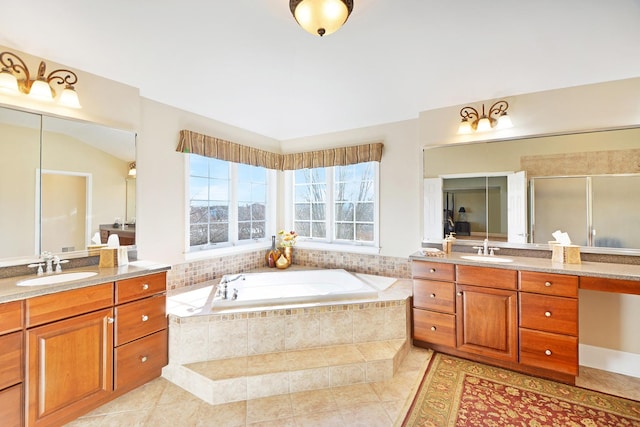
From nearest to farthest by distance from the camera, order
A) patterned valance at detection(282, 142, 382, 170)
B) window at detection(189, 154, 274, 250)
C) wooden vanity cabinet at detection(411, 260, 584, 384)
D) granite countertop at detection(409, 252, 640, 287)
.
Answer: granite countertop at detection(409, 252, 640, 287) < wooden vanity cabinet at detection(411, 260, 584, 384) < window at detection(189, 154, 274, 250) < patterned valance at detection(282, 142, 382, 170)

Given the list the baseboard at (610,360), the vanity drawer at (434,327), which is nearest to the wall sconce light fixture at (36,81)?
the vanity drawer at (434,327)

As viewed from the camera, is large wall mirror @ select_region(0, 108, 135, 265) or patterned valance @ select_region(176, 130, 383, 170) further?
patterned valance @ select_region(176, 130, 383, 170)

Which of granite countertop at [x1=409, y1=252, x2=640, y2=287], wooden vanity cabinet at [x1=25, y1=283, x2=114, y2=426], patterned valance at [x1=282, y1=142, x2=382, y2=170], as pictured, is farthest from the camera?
patterned valance at [x1=282, y1=142, x2=382, y2=170]

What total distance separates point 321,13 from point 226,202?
2.55m

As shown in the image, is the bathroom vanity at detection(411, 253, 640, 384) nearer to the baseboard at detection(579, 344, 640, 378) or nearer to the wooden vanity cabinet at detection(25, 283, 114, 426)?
the baseboard at detection(579, 344, 640, 378)

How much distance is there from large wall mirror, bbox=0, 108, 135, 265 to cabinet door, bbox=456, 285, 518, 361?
10.2 ft

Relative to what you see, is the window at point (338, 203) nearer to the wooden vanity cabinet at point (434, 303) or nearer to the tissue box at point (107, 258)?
the wooden vanity cabinet at point (434, 303)

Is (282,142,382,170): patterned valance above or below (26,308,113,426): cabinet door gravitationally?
above

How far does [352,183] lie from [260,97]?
5.20 feet

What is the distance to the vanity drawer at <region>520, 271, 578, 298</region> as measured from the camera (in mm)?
2068

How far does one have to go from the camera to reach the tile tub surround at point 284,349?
2008 mm

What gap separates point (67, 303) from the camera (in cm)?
171

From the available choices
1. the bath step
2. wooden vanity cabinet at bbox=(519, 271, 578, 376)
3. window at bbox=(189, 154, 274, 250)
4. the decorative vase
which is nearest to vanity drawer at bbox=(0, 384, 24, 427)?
the bath step

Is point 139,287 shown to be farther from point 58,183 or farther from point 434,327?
point 434,327
